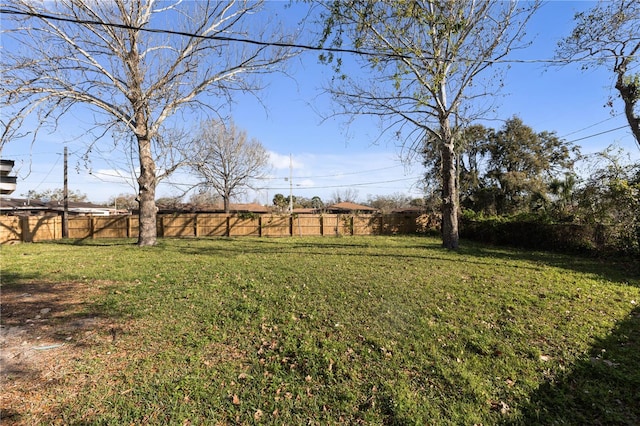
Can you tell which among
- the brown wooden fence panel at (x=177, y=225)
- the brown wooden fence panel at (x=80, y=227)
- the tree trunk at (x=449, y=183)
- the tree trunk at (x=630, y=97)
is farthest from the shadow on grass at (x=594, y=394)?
the brown wooden fence panel at (x=80, y=227)

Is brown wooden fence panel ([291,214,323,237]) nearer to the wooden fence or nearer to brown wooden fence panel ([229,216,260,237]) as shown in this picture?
the wooden fence

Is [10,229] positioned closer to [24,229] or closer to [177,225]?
[24,229]

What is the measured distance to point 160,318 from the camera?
4.63m

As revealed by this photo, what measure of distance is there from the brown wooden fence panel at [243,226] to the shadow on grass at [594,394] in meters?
18.6

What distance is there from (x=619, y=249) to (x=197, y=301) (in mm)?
13132

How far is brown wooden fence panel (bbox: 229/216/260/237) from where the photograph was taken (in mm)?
20781

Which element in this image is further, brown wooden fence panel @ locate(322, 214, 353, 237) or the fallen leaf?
brown wooden fence panel @ locate(322, 214, 353, 237)

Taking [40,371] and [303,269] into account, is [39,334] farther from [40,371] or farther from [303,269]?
[303,269]

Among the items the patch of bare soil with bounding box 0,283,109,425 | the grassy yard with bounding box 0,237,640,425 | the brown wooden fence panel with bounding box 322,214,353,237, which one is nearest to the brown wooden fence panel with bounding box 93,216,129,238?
the brown wooden fence panel with bounding box 322,214,353,237

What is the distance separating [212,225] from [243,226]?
2.01 meters

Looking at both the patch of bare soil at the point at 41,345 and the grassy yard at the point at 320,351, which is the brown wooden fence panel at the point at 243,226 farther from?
the patch of bare soil at the point at 41,345

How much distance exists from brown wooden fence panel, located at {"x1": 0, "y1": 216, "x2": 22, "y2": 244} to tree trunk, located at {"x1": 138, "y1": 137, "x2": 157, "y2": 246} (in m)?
10.1

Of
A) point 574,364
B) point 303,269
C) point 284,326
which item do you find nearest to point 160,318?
point 284,326

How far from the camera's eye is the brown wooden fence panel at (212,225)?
67.6 ft
